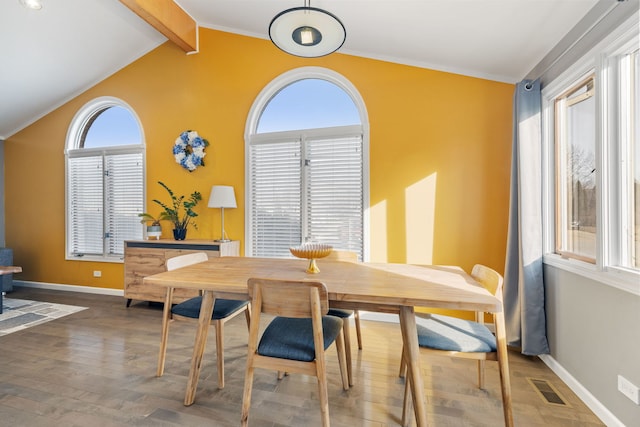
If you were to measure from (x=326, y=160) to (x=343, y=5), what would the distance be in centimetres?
145

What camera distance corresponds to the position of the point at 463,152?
3.04 metres

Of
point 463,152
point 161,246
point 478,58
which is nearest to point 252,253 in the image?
point 161,246

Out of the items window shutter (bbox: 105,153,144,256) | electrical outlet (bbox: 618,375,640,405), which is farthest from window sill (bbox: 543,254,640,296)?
window shutter (bbox: 105,153,144,256)

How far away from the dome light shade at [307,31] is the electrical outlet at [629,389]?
7.62 feet

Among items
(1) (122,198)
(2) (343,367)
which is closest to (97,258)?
(1) (122,198)

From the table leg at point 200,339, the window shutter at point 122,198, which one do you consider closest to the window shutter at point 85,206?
the window shutter at point 122,198

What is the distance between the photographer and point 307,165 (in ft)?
11.4

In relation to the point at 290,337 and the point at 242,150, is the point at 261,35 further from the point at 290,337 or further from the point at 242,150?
the point at 290,337

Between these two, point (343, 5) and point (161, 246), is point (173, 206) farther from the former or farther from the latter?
point (343, 5)

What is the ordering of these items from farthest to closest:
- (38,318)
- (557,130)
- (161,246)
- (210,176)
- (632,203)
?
1. (210,176)
2. (161,246)
3. (38,318)
4. (557,130)
5. (632,203)

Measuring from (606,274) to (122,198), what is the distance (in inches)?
202

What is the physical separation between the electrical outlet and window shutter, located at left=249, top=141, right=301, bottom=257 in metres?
2.73

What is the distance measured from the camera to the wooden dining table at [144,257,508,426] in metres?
1.41

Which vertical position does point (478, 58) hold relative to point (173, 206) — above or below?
above
